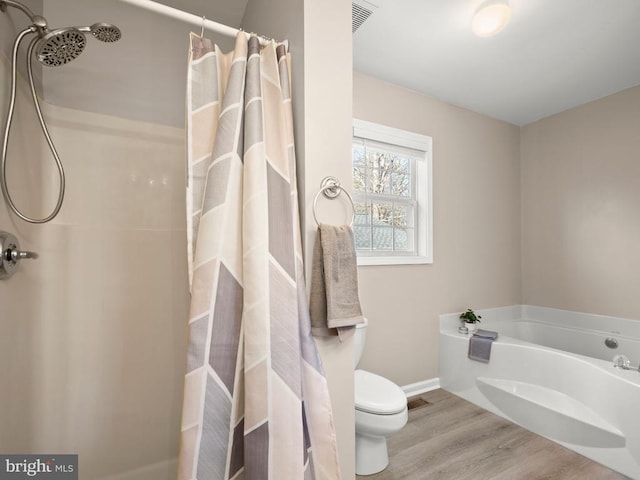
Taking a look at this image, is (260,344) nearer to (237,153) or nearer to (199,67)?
(237,153)

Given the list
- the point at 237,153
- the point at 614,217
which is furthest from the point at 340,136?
the point at 614,217

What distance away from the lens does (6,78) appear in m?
1.07

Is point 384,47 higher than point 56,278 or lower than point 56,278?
higher

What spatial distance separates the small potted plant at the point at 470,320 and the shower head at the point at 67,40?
9.41 ft

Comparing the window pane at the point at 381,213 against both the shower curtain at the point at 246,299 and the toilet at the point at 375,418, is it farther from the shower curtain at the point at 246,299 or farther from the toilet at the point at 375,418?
the shower curtain at the point at 246,299

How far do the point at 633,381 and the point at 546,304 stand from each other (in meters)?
1.50

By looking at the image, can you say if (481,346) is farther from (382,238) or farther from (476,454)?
(382,238)

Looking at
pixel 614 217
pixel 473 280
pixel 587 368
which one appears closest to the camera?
pixel 587 368

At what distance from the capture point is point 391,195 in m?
2.58

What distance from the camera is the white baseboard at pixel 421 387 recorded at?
246cm

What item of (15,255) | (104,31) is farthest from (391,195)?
(15,255)

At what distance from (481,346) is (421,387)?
1.96ft

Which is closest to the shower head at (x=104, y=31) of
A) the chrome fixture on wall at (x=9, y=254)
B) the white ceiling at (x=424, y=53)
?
the white ceiling at (x=424, y=53)

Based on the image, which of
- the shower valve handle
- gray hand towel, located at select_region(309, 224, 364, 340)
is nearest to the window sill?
gray hand towel, located at select_region(309, 224, 364, 340)
